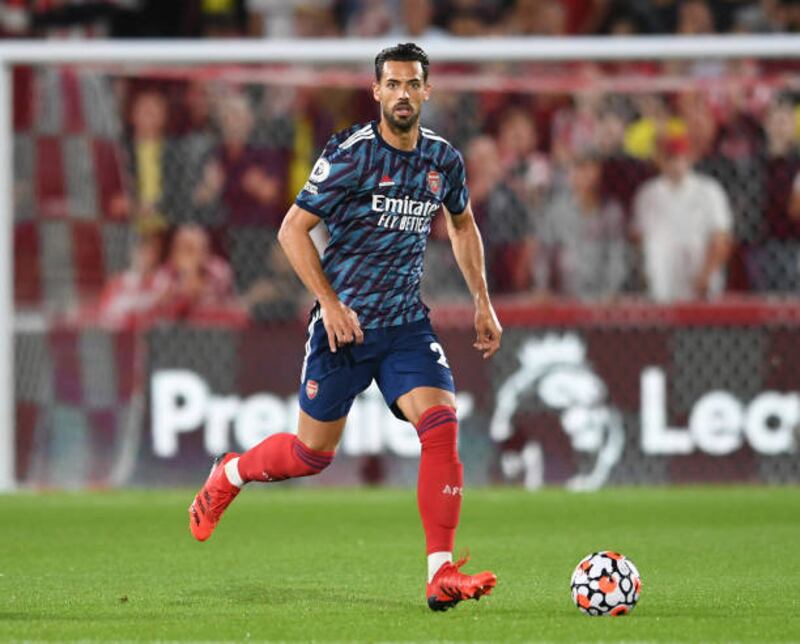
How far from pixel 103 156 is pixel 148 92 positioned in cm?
59

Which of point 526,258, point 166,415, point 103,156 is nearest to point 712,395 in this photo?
point 526,258

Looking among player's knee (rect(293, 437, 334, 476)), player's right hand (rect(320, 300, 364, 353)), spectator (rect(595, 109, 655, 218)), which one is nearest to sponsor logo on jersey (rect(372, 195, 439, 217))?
player's right hand (rect(320, 300, 364, 353))

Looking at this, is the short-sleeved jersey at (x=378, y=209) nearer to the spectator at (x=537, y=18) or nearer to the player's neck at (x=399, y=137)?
the player's neck at (x=399, y=137)

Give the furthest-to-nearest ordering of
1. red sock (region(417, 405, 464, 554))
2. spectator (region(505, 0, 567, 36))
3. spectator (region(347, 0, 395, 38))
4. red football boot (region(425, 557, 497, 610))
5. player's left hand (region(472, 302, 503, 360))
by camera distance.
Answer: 1. spectator (region(347, 0, 395, 38))
2. spectator (region(505, 0, 567, 36))
3. player's left hand (region(472, 302, 503, 360))
4. red sock (region(417, 405, 464, 554))
5. red football boot (region(425, 557, 497, 610))

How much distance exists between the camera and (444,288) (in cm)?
1197

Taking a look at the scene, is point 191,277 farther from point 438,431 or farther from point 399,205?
point 438,431

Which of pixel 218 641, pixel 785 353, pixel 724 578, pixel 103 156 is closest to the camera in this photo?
pixel 218 641

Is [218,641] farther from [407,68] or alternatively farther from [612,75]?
[612,75]

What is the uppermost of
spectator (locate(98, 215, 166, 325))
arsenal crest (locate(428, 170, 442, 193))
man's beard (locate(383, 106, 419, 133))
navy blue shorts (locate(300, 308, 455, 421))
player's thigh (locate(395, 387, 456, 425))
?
man's beard (locate(383, 106, 419, 133))

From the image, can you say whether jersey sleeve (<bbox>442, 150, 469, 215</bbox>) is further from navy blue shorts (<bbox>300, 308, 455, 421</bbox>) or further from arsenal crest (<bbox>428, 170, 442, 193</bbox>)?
navy blue shorts (<bbox>300, 308, 455, 421</bbox>)

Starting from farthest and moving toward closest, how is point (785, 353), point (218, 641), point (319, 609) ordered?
point (785, 353) → point (319, 609) → point (218, 641)

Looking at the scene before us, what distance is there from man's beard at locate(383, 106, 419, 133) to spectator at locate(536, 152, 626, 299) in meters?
5.33

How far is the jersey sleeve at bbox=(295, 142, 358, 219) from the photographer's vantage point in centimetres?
655

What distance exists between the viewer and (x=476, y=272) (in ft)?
22.8
